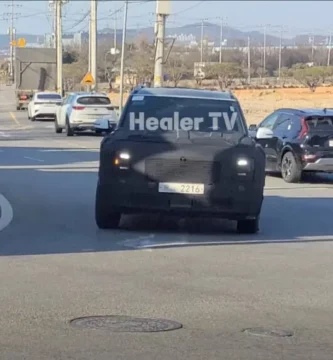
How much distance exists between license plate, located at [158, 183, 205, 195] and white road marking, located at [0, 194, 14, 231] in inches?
90.4

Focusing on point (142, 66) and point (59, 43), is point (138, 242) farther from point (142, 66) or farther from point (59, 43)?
point (142, 66)

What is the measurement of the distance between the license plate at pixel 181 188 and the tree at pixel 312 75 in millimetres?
69101

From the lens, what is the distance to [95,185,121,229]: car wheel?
40.5ft

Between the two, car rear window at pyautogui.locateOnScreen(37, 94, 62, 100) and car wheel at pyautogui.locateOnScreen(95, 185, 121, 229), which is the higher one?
car wheel at pyautogui.locateOnScreen(95, 185, 121, 229)

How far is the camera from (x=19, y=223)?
13391mm

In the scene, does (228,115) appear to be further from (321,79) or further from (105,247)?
(321,79)

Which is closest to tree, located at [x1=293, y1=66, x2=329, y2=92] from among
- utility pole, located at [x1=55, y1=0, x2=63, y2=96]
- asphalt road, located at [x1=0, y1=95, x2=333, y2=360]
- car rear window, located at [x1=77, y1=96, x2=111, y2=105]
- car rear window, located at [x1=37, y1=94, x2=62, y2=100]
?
utility pole, located at [x1=55, y1=0, x2=63, y2=96]

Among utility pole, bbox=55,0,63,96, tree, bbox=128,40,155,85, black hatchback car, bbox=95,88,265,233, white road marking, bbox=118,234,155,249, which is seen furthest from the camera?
tree, bbox=128,40,155,85

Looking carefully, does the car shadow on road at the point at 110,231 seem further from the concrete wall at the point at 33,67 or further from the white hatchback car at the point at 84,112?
the concrete wall at the point at 33,67

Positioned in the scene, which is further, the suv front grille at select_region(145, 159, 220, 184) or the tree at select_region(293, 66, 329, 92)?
the tree at select_region(293, 66, 329, 92)

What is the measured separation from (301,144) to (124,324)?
13.4 metres

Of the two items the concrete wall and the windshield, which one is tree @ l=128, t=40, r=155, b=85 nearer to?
the concrete wall

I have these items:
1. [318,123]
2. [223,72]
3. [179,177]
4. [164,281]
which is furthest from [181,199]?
[223,72]

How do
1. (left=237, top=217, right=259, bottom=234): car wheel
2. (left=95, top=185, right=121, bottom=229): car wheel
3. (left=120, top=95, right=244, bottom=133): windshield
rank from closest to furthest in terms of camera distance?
1. (left=95, top=185, right=121, bottom=229): car wheel
2. (left=237, top=217, right=259, bottom=234): car wheel
3. (left=120, top=95, right=244, bottom=133): windshield
